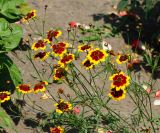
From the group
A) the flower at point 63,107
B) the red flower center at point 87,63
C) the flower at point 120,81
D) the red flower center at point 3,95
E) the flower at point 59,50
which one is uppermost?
the flower at point 59,50

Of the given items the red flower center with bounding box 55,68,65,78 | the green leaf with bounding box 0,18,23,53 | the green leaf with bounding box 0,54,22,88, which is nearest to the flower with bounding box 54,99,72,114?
the red flower center with bounding box 55,68,65,78

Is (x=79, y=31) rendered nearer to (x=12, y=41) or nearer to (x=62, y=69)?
(x=12, y=41)

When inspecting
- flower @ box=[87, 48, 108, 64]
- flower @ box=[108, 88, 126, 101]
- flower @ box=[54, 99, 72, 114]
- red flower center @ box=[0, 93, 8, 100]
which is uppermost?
flower @ box=[87, 48, 108, 64]

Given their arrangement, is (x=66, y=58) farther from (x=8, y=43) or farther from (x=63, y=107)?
(x=8, y=43)

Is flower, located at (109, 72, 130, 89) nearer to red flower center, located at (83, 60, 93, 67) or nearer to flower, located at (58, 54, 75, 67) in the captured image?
red flower center, located at (83, 60, 93, 67)

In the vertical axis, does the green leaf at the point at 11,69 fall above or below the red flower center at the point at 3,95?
above

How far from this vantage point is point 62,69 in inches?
108

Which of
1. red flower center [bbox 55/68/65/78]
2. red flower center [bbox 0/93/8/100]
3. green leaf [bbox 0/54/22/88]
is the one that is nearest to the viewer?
red flower center [bbox 55/68/65/78]

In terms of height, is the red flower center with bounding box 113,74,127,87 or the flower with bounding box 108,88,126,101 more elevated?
the red flower center with bounding box 113,74,127,87

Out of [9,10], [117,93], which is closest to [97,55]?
[117,93]

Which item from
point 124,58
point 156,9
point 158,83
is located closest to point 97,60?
point 124,58

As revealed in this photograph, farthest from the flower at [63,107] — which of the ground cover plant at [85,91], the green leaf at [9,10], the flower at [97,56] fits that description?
the green leaf at [9,10]

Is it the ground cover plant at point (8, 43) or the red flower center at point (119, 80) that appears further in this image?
the ground cover plant at point (8, 43)

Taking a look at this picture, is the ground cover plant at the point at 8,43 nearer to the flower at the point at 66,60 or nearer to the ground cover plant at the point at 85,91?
the ground cover plant at the point at 85,91
